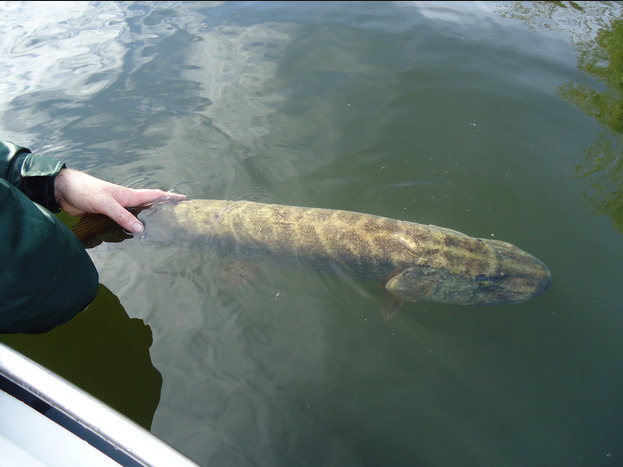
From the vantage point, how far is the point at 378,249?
3.25 metres

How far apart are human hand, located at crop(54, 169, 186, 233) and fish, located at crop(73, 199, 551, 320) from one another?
0.21 m

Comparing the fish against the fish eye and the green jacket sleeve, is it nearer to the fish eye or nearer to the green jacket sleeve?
the fish eye

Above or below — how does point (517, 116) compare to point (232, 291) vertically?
above

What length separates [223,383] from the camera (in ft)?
9.13

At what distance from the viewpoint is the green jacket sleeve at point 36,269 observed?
181cm

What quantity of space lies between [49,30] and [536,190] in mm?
8218

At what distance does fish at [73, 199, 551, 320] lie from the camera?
10.4ft

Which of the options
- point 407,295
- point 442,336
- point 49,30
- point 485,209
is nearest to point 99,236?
point 407,295

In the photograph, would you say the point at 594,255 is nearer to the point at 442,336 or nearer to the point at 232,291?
the point at 442,336

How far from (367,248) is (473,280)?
925 millimetres

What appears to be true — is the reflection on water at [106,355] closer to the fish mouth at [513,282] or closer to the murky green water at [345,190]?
the murky green water at [345,190]

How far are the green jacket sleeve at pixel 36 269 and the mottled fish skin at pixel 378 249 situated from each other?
1.30m

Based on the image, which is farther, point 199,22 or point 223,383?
point 199,22

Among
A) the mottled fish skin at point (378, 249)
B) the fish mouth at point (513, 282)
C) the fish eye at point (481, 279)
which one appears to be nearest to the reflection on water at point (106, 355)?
the mottled fish skin at point (378, 249)
